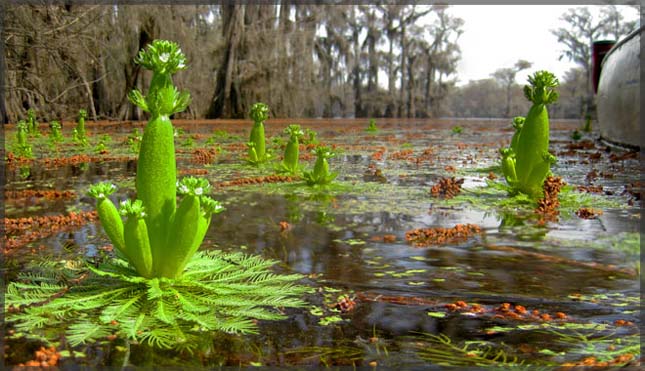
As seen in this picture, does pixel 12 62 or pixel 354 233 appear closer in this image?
pixel 354 233

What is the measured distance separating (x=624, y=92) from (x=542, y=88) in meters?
4.92

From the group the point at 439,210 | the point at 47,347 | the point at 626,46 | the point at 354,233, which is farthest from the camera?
the point at 626,46

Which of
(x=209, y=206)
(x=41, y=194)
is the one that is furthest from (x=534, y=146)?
(x=41, y=194)

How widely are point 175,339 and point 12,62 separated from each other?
12973 mm

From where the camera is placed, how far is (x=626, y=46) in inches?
353

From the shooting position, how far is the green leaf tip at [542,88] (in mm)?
4750

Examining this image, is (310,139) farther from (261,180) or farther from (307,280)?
(307,280)

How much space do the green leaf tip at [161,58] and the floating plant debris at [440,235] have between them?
1.86m

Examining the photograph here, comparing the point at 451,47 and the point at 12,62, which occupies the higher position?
the point at 451,47

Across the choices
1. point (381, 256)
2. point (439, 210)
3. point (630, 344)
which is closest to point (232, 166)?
point (439, 210)

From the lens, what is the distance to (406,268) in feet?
9.75

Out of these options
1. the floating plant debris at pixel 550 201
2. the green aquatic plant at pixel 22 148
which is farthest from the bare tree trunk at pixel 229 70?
the floating plant debris at pixel 550 201

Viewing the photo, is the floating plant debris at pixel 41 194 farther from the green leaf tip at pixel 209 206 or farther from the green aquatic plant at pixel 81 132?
the green aquatic plant at pixel 81 132

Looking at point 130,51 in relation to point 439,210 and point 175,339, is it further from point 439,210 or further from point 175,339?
point 175,339
